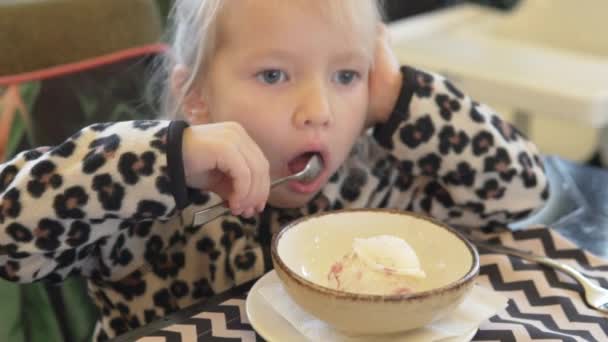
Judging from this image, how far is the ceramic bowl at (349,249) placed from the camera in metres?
0.54

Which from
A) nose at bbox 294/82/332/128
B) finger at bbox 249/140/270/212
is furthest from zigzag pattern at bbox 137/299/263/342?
nose at bbox 294/82/332/128

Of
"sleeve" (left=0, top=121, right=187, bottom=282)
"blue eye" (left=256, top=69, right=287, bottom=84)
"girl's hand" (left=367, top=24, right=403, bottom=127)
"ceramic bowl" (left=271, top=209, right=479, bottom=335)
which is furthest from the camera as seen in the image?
"girl's hand" (left=367, top=24, right=403, bottom=127)

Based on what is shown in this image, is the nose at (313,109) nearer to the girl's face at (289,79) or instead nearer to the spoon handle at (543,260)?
the girl's face at (289,79)

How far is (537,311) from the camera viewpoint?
66 centimetres

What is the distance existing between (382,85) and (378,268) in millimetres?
342

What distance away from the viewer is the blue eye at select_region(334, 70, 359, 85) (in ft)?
2.61

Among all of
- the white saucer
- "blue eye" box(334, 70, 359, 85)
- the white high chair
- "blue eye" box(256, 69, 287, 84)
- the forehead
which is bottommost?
the white high chair

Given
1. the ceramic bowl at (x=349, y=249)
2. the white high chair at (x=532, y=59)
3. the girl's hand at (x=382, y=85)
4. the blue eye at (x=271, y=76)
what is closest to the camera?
the ceramic bowl at (x=349, y=249)

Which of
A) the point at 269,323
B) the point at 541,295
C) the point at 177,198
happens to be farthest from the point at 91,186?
the point at 541,295

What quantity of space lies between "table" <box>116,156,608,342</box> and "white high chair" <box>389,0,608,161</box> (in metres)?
0.68

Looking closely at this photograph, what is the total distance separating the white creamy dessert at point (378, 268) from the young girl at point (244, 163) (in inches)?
4.5

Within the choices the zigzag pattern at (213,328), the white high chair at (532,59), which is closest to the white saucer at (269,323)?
the zigzag pattern at (213,328)

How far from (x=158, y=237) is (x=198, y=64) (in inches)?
7.9

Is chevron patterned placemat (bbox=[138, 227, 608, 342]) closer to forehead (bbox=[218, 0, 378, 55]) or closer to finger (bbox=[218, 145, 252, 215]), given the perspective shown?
finger (bbox=[218, 145, 252, 215])
